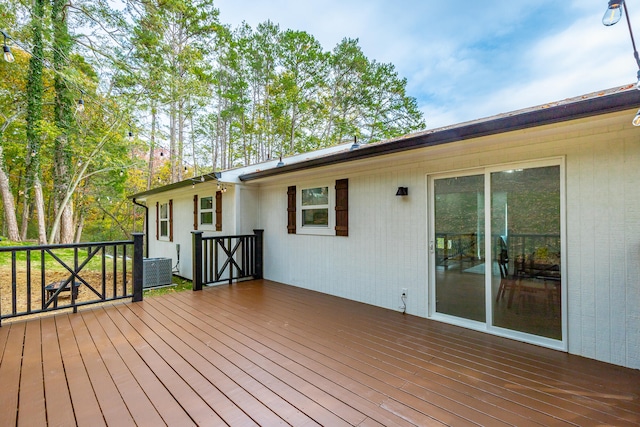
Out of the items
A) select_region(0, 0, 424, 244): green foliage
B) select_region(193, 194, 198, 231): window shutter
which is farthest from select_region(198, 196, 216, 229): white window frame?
select_region(0, 0, 424, 244): green foliage

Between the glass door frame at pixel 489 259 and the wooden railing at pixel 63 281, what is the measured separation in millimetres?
4083

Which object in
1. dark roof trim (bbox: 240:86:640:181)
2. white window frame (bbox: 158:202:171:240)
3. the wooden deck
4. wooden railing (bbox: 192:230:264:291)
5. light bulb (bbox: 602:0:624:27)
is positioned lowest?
the wooden deck

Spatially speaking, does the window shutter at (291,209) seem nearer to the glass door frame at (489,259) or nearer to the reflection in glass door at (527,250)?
the glass door frame at (489,259)

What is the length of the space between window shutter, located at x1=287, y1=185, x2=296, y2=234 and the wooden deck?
2.17m

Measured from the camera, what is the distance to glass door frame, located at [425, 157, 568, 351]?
2.80m

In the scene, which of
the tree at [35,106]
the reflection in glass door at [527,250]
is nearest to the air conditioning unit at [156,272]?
the tree at [35,106]

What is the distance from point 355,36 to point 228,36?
5817 millimetres

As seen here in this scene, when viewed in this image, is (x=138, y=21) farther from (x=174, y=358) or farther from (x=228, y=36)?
(x=174, y=358)

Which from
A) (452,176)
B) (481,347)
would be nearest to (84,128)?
(452,176)

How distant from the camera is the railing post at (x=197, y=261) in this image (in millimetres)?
5262

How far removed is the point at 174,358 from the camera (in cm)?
265

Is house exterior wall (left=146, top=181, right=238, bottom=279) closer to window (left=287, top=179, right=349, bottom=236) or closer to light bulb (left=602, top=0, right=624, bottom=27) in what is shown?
window (left=287, top=179, right=349, bottom=236)

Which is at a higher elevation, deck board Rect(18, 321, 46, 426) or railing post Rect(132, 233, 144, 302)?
railing post Rect(132, 233, 144, 302)

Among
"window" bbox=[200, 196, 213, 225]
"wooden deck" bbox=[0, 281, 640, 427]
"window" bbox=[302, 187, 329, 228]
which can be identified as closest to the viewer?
"wooden deck" bbox=[0, 281, 640, 427]
